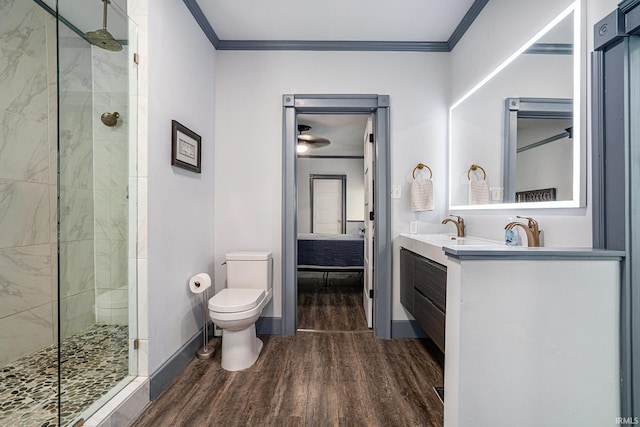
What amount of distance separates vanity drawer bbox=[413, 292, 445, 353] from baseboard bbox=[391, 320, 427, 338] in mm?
439

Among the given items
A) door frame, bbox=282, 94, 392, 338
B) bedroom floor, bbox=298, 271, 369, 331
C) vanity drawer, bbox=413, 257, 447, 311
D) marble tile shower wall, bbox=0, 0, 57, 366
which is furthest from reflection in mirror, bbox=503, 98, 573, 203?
marble tile shower wall, bbox=0, 0, 57, 366

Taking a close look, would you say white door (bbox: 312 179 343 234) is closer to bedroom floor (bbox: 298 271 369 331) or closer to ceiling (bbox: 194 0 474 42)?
bedroom floor (bbox: 298 271 369 331)

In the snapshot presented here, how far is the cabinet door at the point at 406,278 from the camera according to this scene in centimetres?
216

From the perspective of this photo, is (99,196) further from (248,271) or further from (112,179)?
(248,271)

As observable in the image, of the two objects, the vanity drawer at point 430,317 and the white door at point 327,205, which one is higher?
the white door at point 327,205

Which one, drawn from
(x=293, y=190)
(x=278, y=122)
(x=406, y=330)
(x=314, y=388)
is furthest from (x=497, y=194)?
(x=278, y=122)

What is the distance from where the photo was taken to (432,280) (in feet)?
5.86

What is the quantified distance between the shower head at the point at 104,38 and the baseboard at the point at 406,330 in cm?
277

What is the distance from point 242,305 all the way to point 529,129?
2060 millimetres

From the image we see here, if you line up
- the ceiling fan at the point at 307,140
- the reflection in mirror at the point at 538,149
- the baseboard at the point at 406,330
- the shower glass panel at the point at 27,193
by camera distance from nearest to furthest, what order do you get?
the reflection in mirror at the point at 538,149
the shower glass panel at the point at 27,193
the baseboard at the point at 406,330
the ceiling fan at the point at 307,140

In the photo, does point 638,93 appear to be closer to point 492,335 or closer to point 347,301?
point 492,335

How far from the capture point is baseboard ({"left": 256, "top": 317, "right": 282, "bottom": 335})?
8.14ft

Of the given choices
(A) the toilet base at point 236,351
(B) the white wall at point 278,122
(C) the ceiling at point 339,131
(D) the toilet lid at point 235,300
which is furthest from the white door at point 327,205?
(A) the toilet base at point 236,351

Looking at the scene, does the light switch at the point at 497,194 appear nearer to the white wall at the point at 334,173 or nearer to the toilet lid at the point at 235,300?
the toilet lid at the point at 235,300
